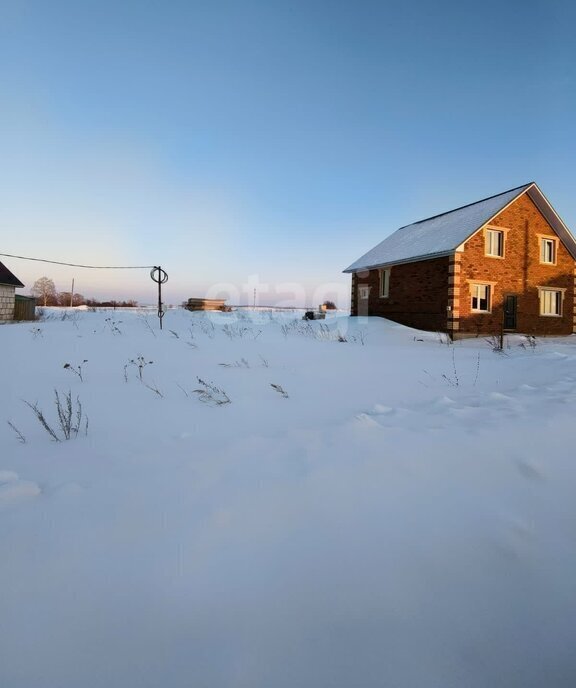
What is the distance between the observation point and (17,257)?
1750 cm

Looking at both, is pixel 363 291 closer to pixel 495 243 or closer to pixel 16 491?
pixel 495 243

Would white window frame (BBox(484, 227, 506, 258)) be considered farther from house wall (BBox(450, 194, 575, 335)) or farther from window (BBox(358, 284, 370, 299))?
window (BBox(358, 284, 370, 299))

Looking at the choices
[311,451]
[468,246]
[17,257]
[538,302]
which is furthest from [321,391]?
[17,257]

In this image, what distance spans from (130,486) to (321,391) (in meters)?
2.81

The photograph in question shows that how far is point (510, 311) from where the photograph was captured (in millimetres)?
16062

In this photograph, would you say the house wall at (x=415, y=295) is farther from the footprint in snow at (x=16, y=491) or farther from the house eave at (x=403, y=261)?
the footprint in snow at (x=16, y=491)

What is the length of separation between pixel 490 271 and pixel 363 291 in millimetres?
6401

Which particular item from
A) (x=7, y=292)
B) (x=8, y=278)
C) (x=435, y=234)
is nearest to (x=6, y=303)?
(x=7, y=292)

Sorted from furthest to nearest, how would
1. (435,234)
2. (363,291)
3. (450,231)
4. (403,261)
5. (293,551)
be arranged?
(363,291)
(435,234)
(403,261)
(450,231)
(293,551)

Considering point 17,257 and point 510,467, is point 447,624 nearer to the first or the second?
point 510,467

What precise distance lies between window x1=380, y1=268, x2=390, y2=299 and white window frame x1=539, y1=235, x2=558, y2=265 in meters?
6.83

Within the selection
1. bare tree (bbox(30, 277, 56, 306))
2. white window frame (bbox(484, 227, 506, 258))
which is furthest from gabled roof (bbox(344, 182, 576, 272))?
bare tree (bbox(30, 277, 56, 306))

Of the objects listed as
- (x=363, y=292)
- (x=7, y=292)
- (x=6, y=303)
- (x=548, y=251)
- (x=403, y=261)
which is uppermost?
(x=548, y=251)

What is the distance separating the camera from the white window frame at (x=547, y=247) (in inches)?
639
